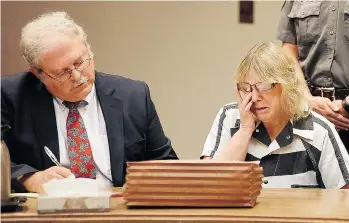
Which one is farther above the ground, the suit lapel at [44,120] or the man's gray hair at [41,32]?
the man's gray hair at [41,32]

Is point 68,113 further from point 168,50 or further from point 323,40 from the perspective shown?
point 168,50

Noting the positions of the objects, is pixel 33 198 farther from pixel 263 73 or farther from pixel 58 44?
pixel 263 73

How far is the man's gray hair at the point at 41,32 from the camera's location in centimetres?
260

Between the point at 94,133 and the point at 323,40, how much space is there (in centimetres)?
118

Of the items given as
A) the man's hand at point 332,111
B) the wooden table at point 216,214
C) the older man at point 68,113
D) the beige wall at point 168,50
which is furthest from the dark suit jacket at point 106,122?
the beige wall at point 168,50

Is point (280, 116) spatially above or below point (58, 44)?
below

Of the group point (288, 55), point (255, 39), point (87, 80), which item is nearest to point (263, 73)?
point (288, 55)

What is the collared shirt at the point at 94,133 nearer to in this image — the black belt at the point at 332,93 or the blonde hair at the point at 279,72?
the blonde hair at the point at 279,72

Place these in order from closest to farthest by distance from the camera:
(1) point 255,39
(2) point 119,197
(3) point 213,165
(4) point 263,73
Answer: (3) point 213,165 < (2) point 119,197 < (4) point 263,73 < (1) point 255,39

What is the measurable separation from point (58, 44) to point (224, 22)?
208 centimetres

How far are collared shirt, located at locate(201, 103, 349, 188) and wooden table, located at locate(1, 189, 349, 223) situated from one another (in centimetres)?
54

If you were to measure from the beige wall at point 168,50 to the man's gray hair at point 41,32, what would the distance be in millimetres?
1974

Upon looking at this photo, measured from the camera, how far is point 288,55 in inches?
106

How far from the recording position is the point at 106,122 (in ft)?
8.78
